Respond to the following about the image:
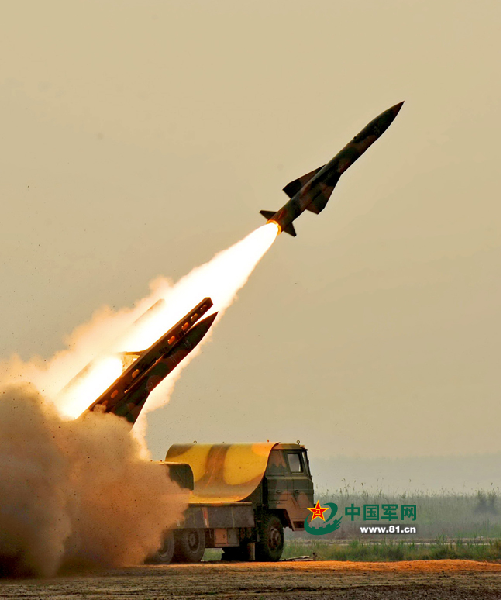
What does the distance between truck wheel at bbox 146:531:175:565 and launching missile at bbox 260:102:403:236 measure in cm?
882

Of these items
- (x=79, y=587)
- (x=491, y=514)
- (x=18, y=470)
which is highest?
(x=491, y=514)

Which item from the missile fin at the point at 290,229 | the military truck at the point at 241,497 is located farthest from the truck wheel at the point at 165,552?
the missile fin at the point at 290,229

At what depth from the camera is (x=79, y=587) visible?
80.1 feet

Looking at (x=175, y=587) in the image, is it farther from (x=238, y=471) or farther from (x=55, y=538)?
(x=238, y=471)

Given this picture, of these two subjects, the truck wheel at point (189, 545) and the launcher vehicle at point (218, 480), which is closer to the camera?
the launcher vehicle at point (218, 480)

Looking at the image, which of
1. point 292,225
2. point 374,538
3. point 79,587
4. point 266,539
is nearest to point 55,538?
point 79,587

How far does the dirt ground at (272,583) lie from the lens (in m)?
23.5

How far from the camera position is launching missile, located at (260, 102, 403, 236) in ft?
117

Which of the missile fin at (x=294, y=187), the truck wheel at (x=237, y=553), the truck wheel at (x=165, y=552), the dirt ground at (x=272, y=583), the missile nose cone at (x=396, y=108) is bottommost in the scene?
the dirt ground at (x=272, y=583)

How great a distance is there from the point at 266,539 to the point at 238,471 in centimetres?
195

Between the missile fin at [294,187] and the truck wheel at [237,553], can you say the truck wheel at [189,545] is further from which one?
the missile fin at [294,187]

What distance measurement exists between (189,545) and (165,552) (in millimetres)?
965

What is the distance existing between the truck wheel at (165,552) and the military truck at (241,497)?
0.94 feet

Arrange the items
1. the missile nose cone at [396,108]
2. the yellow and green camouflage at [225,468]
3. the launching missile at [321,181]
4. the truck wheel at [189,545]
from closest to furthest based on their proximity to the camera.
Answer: the truck wheel at [189,545] → the yellow and green camouflage at [225,468] → the launching missile at [321,181] → the missile nose cone at [396,108]
